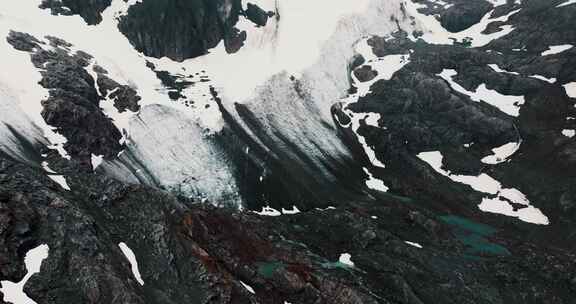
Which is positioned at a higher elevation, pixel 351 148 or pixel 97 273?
pixel 97 273

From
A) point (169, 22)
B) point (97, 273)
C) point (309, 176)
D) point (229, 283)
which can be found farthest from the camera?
point (169, 22)

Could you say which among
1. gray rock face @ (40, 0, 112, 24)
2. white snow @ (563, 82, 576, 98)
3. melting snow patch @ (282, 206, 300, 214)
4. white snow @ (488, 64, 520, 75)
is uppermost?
gray rock face @ (40, 0, 112, 24)

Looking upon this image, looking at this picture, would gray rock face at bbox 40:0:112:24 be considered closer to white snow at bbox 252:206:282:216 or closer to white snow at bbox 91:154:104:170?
white snow at bbox 91:154:104:170

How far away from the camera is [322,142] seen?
81.1m

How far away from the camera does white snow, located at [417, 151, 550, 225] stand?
2795 inches

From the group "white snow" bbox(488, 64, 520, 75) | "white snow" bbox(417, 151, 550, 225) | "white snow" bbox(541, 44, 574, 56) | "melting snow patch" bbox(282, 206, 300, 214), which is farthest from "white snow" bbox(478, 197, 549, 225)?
"white snow" bbox(541, 44, 574, 56)

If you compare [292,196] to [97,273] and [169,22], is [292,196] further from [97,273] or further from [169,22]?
[169,22]

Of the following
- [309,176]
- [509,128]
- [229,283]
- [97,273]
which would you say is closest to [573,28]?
[509,128]

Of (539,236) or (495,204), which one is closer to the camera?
(539,236)

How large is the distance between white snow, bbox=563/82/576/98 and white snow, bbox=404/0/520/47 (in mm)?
32159

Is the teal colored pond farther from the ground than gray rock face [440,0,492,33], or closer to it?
closer to it

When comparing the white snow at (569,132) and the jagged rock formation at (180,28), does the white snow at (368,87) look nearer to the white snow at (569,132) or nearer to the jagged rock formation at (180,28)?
the jagged rock formation at (180,28)

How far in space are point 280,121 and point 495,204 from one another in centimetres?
3611

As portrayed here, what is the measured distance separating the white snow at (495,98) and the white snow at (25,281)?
8438 centimetres
